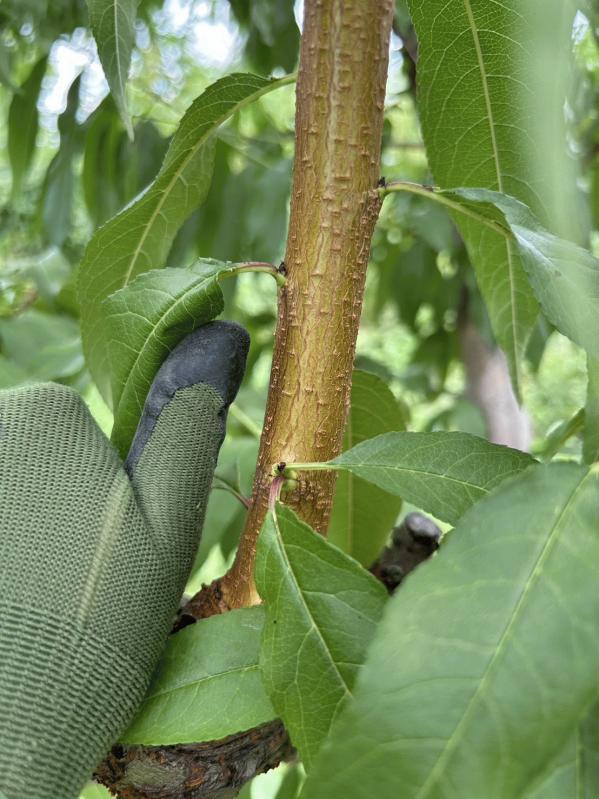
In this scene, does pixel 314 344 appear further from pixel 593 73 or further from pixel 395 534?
pixel 593 73

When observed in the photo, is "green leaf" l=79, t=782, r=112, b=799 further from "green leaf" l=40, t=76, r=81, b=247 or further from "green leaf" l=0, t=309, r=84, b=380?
"green leaf" l=40, t=76, r=81, b=247

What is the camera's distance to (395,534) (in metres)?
0.50

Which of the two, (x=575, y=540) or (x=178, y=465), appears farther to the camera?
(x=178, y=465)

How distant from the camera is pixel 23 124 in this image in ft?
2.48

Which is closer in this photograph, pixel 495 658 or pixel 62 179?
pixel 495 658

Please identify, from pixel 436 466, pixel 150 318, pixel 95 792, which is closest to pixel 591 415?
pixel 436 466

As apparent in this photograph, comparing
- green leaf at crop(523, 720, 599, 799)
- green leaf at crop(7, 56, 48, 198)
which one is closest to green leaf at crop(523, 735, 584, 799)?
green leaf at crop(523, 720, 599, 799)

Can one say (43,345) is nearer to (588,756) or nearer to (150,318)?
(150,318)

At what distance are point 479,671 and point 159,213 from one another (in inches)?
10.6

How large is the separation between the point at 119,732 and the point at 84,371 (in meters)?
0.45

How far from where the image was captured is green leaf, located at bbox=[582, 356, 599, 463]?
32 cm

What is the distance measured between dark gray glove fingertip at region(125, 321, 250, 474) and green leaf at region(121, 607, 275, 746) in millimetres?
74

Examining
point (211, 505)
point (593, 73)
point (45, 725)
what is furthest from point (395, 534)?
point (593, 73)

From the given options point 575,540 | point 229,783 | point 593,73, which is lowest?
point 229,783
